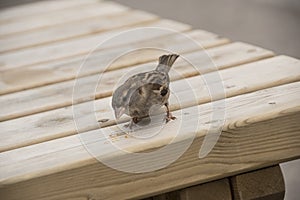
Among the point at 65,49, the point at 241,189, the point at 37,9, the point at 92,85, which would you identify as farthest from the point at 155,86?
the point at 37,9

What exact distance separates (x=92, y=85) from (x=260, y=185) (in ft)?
1.51

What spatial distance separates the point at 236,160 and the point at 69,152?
0.28 m

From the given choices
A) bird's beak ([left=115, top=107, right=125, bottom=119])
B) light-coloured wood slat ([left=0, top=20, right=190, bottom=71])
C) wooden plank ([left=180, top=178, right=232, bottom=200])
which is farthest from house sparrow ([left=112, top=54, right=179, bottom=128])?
light-coloured wood slat ([left=0, top=20, right=190, bottom=71])

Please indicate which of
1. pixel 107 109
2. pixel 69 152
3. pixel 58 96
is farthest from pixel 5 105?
A: pixel 69 152

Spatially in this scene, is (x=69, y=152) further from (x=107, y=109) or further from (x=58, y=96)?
(x=58, y=96)

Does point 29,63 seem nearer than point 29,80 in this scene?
No

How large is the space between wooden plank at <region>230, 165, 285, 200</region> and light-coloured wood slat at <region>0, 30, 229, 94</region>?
1.72ft

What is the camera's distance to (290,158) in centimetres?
130

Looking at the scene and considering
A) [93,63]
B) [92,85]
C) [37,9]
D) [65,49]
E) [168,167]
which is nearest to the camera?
[168,167]

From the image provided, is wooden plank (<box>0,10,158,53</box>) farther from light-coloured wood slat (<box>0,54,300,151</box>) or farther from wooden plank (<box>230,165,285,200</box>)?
wooden plank (<box>230,165,285,200</box>)

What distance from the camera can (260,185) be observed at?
133cm

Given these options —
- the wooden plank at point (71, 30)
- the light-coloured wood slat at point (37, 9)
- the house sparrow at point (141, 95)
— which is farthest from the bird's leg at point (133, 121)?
the light-coloured wood slat at point (37, 9)

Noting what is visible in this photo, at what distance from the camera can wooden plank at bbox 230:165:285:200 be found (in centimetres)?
131

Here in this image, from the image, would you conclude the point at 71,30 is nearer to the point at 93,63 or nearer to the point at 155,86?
the point at 93,63
